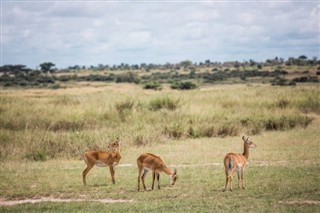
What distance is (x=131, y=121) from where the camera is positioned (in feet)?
96.7

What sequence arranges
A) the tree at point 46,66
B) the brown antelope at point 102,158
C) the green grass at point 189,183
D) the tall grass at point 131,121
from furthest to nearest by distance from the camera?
the tree at point 46,66 < the tall grass at point 131,121 < the brown antelope at point 102,158 < the green grass at point 189,183

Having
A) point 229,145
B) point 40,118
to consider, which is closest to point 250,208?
point 229,145

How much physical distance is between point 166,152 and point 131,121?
8.20m

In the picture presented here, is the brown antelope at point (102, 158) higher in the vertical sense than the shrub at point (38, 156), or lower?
higher

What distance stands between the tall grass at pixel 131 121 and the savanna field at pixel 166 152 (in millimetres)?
64

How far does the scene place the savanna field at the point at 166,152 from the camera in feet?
39.8

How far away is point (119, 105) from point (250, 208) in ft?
75.6

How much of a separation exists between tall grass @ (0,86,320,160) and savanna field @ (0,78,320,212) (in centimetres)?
6

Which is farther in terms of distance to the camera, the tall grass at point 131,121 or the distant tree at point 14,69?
the distant tree at point 14,69

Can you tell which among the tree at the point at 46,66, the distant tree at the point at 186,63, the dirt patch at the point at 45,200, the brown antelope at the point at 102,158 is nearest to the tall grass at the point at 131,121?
the brown antelope at the point at 102,158

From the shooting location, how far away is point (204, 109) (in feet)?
108

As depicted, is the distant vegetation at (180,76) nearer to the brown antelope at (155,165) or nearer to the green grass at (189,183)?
the green grass at (189,183)

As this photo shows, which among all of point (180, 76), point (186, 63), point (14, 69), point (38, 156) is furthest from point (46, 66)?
point (38, 156)

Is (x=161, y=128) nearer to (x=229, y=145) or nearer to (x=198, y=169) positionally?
(x=229, y=145)
